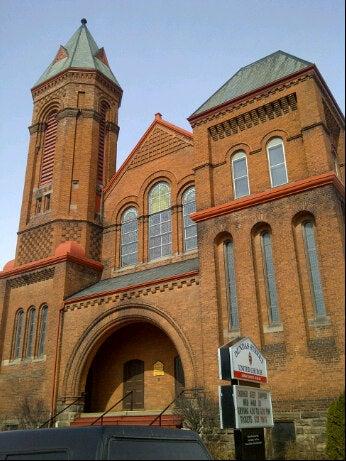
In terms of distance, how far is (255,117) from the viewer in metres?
17.6

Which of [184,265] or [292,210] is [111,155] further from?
[292,210]

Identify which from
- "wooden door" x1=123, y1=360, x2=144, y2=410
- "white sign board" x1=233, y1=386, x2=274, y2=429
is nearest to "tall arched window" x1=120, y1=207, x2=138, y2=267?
"wooden door" x1=123, y1=360, x2=144, y2=410

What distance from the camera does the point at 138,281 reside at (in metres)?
18.1

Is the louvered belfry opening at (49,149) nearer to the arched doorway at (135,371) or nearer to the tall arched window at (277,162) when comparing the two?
the arched doorway at (135,371)

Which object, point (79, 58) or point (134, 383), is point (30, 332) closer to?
point (134, 383)

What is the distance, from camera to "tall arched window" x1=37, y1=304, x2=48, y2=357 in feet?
63.6

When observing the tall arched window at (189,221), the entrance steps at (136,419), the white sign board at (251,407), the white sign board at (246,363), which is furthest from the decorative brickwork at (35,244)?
the white sign board at (251,407)

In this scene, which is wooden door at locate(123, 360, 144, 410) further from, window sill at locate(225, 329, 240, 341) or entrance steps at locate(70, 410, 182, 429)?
window sill at locate(225, 329, 240, 341)

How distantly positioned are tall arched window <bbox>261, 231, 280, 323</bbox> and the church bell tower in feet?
32.1

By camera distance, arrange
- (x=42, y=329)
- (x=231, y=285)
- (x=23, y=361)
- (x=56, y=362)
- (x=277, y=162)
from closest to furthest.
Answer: (x=231, y=285), (x=277, y=162), (x=56, y=362), (x=23, y=361), (x=42, y=329)

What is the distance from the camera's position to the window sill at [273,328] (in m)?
13.9

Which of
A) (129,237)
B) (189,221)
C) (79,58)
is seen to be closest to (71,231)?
(129,237)

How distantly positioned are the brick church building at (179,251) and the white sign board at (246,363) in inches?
160

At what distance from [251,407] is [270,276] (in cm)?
713
